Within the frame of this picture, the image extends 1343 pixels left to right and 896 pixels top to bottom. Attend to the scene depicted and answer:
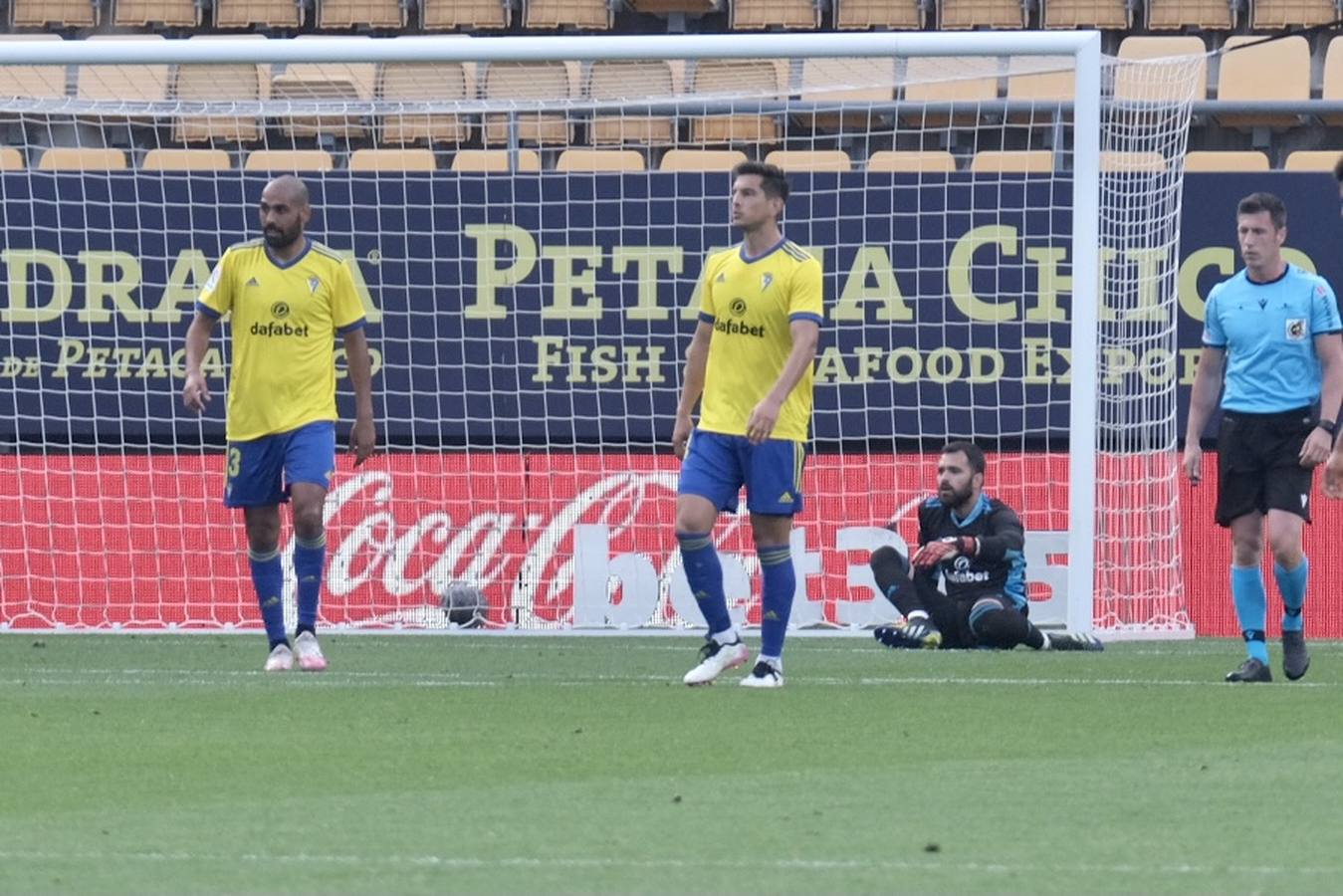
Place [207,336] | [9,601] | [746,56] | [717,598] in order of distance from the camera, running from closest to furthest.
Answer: [717,598] < [207,336] < [746,56] < [9,601]

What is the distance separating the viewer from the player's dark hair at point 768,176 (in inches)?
327

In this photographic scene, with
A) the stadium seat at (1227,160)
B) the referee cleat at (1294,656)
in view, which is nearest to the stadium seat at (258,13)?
the stadium seat at (1227,160)

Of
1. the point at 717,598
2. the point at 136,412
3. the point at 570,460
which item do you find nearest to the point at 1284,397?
the point at 717,598

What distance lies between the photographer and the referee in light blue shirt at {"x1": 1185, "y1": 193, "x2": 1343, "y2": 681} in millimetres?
8812

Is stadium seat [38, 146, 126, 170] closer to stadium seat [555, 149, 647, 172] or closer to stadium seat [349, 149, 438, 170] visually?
stadium seat [349, 149, 438, 170]

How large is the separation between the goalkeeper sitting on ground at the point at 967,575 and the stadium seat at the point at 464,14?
23.2 feet

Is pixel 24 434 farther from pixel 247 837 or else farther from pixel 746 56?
pixel 247 837

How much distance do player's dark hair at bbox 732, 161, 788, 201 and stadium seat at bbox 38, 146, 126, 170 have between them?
22.6 ft

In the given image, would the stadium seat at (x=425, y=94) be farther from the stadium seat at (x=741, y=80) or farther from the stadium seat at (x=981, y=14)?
the stadium seat at (x=981, y=14)

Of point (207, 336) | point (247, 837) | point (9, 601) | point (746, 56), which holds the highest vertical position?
point (746, 56)

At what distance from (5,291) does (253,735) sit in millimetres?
7796

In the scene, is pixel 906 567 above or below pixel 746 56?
below

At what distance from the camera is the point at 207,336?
9.27m

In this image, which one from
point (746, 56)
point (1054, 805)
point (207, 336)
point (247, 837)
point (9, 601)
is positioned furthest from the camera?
point (9, 601)
